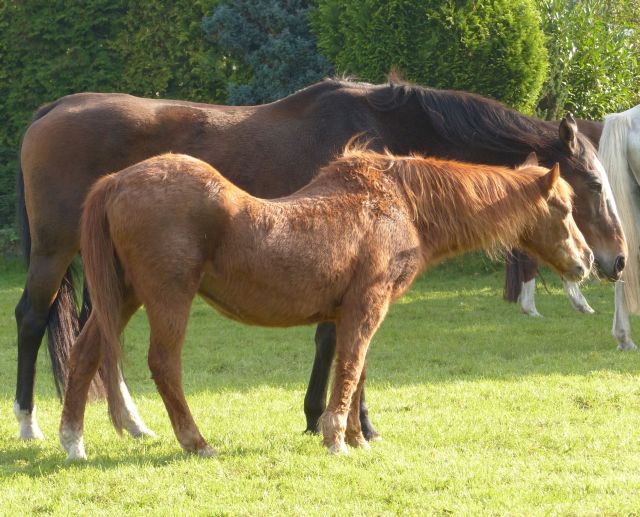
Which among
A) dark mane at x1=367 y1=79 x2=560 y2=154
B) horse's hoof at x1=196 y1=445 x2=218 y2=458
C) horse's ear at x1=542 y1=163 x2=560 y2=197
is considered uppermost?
dark mane at x1=367 y1=79 x2=560 y2=154

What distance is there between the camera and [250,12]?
14.6m

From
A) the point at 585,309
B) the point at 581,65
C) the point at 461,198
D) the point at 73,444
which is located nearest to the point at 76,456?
the point at 73,444

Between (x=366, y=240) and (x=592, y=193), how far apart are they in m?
1.85

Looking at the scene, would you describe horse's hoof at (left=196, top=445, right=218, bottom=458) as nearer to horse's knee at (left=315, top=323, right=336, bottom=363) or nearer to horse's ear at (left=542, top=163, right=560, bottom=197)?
horse's knee at (left=315, top=323, right=336, bottom=363)

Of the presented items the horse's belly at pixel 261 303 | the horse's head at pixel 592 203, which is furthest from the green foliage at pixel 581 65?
the horse's belly at pixel 261 303

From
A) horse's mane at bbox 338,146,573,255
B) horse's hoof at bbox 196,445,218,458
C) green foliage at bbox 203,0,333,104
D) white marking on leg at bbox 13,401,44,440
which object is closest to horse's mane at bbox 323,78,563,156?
horse's mane at bbox 338,146,573,255

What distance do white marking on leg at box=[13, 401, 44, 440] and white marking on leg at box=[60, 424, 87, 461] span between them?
0.90 meters

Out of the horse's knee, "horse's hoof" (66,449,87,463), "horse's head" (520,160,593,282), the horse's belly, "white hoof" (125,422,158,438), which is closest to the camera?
the horse's belly

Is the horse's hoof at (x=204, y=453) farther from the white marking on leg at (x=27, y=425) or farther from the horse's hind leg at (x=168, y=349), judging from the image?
the white marking on leg at (x=27, y=425)

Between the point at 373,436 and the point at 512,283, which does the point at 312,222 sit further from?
the point at 512,283

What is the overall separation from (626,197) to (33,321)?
5.45m

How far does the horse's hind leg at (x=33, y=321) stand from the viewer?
6.04 metres

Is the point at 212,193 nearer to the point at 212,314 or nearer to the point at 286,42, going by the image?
the point at 212,314

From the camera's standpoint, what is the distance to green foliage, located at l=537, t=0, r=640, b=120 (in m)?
13.5
